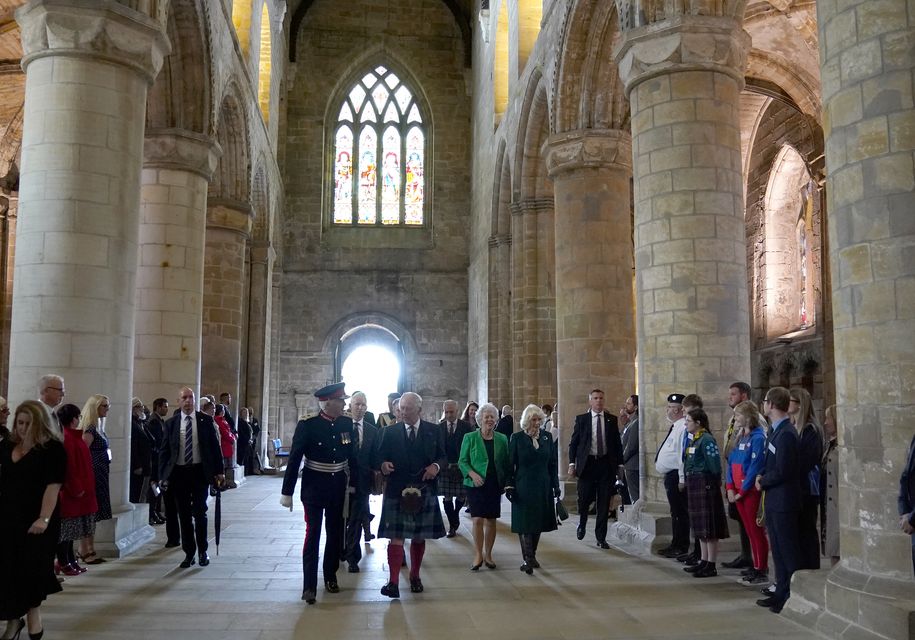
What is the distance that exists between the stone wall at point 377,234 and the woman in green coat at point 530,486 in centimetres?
1704

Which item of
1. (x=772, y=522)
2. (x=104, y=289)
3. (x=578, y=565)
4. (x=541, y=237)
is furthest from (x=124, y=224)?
(x=541, y=237)

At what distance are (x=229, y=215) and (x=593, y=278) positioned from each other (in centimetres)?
740

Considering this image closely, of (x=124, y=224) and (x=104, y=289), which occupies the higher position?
(x=124, y=224)

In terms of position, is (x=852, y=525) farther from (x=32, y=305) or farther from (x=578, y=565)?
(x=32, y=305)

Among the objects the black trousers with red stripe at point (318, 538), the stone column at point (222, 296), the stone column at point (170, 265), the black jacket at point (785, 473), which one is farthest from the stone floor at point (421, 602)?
the stone column at point (222, 296)

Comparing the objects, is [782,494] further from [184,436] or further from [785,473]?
[184,436]

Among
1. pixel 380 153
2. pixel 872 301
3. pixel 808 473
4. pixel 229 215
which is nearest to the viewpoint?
pixel 872 301

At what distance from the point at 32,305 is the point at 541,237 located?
9.79m

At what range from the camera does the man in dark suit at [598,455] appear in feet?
28.1

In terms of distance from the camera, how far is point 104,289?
764 cm

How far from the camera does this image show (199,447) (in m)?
7.32

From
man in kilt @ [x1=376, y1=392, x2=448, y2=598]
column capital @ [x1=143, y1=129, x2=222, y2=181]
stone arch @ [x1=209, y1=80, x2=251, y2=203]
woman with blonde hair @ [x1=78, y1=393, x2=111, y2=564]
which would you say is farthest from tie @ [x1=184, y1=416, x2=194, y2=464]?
stone arch @ [x1=209, y1=80, x2=251, y2=203]

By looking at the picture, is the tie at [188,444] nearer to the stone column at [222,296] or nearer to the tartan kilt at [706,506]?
the tartan kilt at [706,506]

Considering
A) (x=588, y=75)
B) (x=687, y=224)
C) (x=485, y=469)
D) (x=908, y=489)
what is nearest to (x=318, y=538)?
(x=485, y=469)
